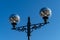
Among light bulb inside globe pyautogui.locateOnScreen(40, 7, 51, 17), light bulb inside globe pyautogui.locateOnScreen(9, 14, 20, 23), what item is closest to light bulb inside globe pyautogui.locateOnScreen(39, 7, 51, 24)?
light bulb inside globe pyautogui.locateOnScreen(40, 7, 51, 17)

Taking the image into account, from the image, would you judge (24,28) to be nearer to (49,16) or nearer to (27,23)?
(27,23)

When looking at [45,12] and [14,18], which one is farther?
[14,18]

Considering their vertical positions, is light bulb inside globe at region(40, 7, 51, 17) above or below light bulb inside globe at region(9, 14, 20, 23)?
below

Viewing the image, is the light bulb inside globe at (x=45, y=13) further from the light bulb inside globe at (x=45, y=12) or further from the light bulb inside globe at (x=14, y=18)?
the light bulb inside globe at (x=14, y=18)

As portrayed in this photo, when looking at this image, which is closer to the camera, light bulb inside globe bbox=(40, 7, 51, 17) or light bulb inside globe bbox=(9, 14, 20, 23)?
light bulb inside globe bbox=(40, 7, 51, 17)

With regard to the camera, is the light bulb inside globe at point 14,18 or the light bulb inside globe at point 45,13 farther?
the light bulb inside globe at point 14,18

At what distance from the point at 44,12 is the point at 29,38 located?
4.88 ft

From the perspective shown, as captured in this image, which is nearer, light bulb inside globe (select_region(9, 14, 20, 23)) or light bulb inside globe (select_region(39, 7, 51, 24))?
light bulb inside globe (select_region(39, 7, 51, 24))

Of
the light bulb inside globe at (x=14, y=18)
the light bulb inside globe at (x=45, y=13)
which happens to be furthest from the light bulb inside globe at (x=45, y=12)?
the light bulb inside globe at (x=14, y=18)

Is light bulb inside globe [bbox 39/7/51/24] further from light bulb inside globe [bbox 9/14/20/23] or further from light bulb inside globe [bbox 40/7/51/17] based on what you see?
light bulb inside globe [bbox 9/14/20/23]

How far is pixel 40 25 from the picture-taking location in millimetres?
17188

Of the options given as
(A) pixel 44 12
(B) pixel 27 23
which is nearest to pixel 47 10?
(A) pixel 44 12

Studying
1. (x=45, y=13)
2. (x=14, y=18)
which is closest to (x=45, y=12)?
(x=45, y=13)

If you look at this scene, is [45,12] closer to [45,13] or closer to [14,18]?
[45,13]
